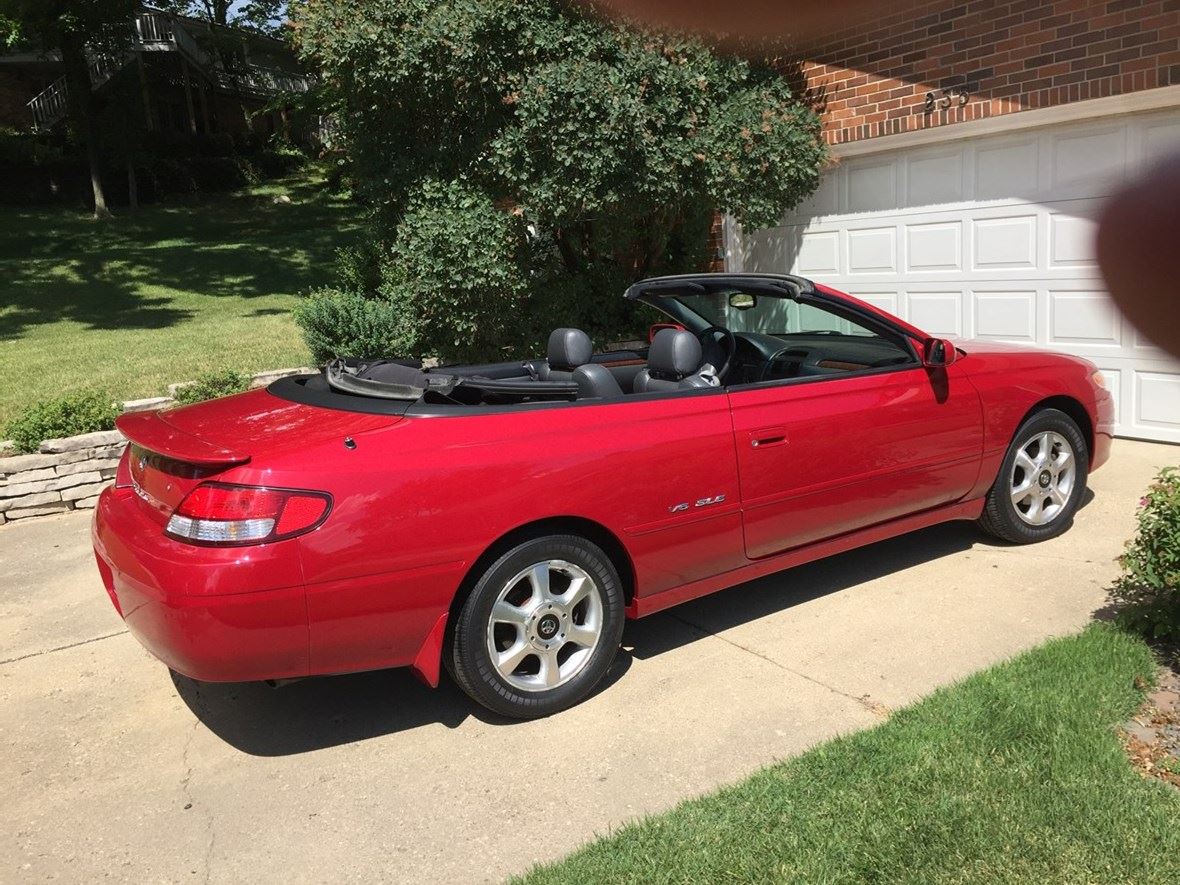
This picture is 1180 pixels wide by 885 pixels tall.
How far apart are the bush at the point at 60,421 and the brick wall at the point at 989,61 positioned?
18.6ft

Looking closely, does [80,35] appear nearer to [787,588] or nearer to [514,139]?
[514,139]

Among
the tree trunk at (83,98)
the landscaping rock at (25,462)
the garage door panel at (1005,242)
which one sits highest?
the tree trunk at (83,98)

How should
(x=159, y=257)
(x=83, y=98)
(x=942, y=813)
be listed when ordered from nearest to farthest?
(x=942, y=813) → (x=159, y=257) → (x=83, y=98)

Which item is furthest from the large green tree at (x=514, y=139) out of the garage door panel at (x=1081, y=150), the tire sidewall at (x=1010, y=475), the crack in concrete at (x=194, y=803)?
the crack in concrete at (x=194, y=803)

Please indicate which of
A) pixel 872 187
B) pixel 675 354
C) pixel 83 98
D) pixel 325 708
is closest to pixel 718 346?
pixel 675 354

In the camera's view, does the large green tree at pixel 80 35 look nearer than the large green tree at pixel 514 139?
No

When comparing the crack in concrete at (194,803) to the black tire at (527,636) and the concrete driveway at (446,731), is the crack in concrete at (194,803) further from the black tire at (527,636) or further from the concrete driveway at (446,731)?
the black tire at (527,636)

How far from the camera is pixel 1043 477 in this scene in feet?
16.8

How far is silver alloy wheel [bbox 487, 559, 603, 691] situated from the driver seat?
3.41 feet

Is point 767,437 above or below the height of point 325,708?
above

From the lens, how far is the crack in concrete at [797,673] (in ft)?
11.6

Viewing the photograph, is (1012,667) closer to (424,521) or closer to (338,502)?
(424,521)

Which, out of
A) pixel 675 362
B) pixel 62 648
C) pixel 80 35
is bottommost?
pixel 62 648

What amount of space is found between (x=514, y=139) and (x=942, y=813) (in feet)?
19.8
